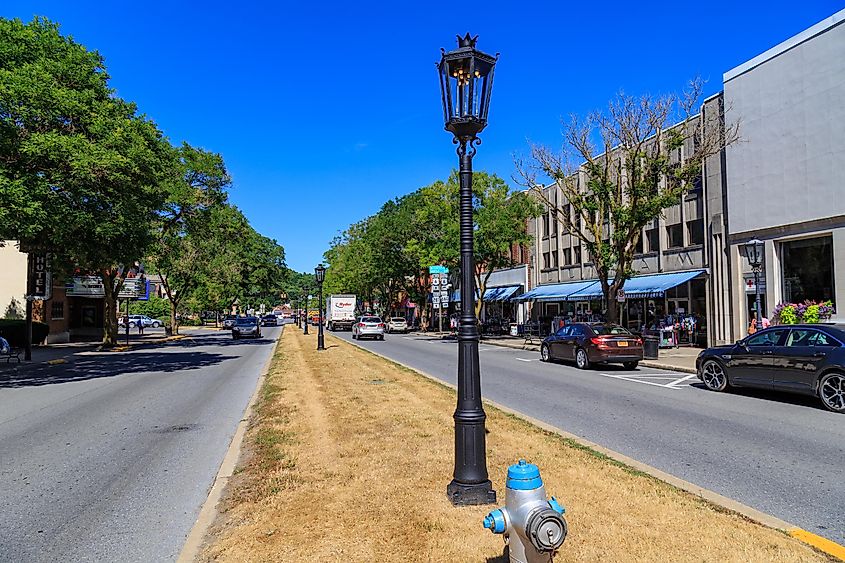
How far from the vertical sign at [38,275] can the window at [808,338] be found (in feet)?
79.2

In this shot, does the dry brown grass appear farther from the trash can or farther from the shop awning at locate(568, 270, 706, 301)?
the shop awning at locate(568, 270, 706, 301)

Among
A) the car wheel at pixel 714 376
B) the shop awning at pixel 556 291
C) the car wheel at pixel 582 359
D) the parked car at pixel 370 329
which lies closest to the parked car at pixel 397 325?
the parked car at pixel 370 329

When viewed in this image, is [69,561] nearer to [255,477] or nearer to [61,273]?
[255,477]

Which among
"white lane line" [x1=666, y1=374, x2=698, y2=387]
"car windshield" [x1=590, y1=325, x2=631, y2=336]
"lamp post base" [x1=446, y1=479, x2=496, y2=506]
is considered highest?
"car windshield" [x1=590, y1=325, x2=631, y2=336]

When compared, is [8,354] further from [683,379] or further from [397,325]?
[397,325]

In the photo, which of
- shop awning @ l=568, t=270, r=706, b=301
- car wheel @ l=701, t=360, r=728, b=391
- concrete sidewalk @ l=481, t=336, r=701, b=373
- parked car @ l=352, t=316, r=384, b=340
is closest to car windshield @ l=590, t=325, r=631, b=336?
concrete sidewalk @ l=481, t=336, r=701, b=373

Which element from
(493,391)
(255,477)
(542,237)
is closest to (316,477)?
(255,477)

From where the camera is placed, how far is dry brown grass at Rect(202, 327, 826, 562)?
426cm

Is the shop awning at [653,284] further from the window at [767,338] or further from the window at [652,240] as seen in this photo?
the window at [767,338]

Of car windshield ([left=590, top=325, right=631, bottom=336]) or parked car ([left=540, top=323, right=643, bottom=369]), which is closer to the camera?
parked car ([left=540, top=323, right=643, bottom=369])

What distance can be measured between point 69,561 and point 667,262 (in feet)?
92.9

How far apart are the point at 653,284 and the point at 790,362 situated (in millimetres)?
17193

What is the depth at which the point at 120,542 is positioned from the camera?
4.87 metres

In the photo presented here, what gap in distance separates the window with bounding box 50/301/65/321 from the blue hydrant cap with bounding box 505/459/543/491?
38.3 meters
